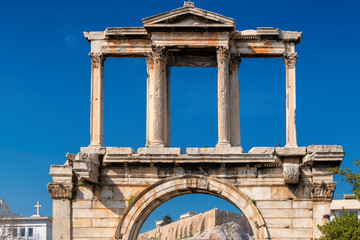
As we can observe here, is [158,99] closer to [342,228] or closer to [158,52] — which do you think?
[158,52]

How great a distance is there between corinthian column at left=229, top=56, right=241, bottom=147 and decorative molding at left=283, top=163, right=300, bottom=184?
2345 millimetres

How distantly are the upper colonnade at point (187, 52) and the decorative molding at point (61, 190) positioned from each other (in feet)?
5.64

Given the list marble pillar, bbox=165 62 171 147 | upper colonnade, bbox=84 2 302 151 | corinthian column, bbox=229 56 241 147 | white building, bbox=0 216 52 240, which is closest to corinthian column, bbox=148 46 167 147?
upper colonnade, bbox=84 2 302 151

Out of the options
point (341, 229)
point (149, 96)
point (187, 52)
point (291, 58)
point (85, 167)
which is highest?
point (187, 52)

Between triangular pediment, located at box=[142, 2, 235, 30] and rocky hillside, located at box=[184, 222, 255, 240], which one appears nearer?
triangular pediment, located at box=[142, 2, 235, 30]

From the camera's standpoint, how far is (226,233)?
65625mm

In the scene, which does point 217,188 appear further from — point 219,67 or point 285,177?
point 219,67

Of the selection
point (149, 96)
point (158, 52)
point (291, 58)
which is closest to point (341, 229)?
point (291, 58)

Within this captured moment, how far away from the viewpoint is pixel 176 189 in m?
24.8

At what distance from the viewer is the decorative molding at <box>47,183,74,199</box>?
976 inches

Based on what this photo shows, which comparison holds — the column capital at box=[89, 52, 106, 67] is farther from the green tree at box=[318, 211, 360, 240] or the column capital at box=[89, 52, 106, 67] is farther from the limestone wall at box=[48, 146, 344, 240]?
the green tree at box=[318, 211, 360, 240]

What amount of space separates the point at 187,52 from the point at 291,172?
5.80m

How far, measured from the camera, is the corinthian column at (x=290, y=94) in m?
25.4

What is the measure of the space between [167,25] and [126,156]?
456 centimetres
